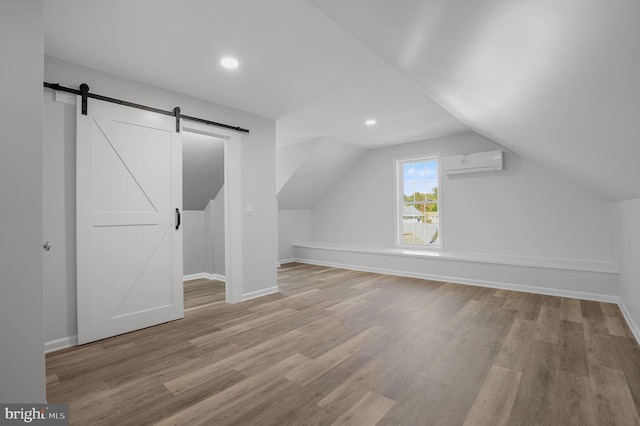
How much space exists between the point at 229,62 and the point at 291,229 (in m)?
4.61

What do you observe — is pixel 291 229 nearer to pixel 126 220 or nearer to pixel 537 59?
pixel 126 220

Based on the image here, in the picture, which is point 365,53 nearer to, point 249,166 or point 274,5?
point 274,5

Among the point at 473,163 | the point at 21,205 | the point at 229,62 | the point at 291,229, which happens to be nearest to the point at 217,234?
the point at 291,229

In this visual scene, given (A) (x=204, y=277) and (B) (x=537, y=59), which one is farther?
(A) (x=204, y=277)

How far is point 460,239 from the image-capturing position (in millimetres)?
5211

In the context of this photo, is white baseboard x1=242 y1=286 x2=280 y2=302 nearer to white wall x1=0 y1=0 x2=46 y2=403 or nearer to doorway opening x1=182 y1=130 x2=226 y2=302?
doorway opening x1=182 y1=130 x2=226 y2=302

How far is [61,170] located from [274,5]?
87.4 inches

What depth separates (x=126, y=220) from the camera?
285 cm

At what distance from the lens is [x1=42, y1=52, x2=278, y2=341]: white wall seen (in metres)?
2.48

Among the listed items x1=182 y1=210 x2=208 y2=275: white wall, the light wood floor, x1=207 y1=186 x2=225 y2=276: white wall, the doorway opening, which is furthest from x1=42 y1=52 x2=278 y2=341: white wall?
x1=182 y1=210 x2=208 y2=275: white wall

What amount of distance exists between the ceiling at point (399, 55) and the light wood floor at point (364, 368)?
54.0 inches

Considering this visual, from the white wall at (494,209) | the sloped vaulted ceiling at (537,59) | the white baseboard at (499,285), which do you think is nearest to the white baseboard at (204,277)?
the white baseboard at (499,285)

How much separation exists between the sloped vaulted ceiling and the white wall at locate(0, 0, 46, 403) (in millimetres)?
1483

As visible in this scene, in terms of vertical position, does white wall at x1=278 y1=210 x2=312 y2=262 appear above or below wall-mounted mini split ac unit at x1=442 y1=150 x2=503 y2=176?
below
